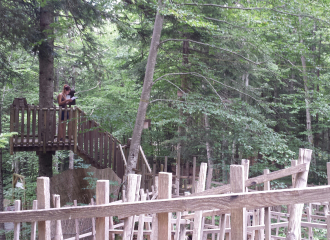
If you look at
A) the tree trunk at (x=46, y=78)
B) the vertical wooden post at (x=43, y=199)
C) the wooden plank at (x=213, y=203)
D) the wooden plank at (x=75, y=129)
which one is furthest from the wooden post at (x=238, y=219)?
the tree trunk at (x=46, y=78)

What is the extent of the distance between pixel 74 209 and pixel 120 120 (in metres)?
6.41

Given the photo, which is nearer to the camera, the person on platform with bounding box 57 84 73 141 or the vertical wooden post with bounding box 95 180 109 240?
the vertical wooden post with bounding box 95 180 109 240

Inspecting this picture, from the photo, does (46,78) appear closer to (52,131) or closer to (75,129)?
(52,131)

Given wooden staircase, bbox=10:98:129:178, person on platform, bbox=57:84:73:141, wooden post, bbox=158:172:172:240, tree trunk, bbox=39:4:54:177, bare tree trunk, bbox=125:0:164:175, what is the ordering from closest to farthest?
wooden post, bbox=158:172:172:240 → wooden staircase, bbox=10:98:129:178 → bare tree trunk, bbox=125:0:164:175 → person on platform, bbox=57:84:73:141 → tree trunk, bbox=39:4:54:177

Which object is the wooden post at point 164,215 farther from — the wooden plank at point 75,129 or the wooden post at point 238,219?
the wooden plank at point 75,129

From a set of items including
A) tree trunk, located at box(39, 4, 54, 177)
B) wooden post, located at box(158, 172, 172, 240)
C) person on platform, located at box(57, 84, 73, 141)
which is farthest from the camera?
tree trunk, located at box(39, 4, 54, 177)

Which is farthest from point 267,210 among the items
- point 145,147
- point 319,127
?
point 319,127

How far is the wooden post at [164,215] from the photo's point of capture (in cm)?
168

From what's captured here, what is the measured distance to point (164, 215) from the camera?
1.68 m

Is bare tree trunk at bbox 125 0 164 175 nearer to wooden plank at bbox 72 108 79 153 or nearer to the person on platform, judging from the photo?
wooden plank at bbox 72 108 79 153

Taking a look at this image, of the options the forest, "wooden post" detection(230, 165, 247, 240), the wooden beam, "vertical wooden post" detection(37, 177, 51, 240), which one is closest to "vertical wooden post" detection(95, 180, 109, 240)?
the wooden beam

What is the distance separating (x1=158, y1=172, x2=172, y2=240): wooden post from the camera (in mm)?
1683

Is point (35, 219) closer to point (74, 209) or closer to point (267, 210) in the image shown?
point (74, 209)

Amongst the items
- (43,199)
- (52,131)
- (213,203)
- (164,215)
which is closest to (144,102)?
(52,131)
